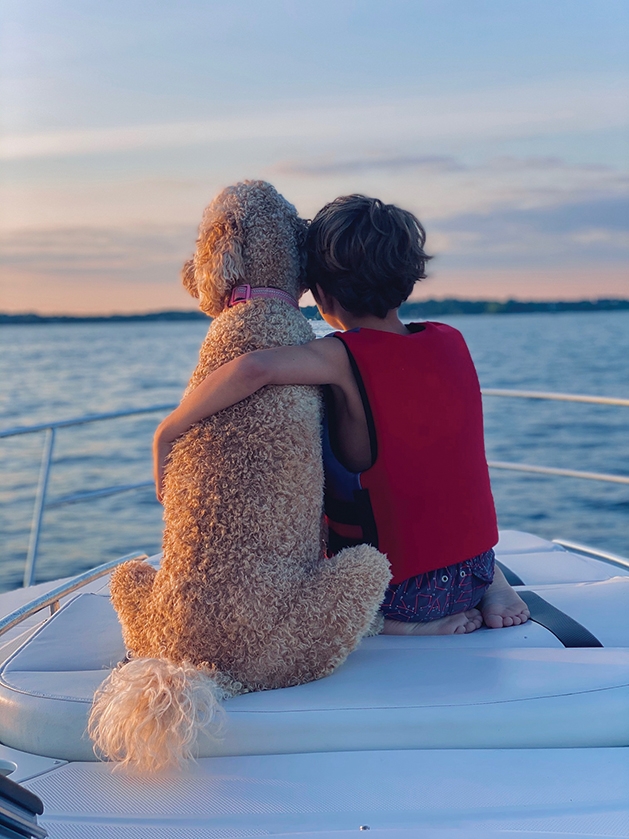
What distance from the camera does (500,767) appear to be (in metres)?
1.29

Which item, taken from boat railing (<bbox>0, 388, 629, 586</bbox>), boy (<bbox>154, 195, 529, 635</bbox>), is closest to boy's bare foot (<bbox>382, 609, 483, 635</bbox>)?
boy (<bbox>154, 195, 529, 635</bbox>)

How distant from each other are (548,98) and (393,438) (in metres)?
5.65

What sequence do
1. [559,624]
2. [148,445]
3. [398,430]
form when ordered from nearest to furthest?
[398,430] → [559,624] → [148,445]

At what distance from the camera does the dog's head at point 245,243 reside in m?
1.46

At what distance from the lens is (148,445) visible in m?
13.2

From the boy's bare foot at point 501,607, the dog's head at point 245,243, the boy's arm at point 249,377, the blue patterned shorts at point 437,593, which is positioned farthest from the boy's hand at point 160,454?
the boy's bare foot at point 501,607

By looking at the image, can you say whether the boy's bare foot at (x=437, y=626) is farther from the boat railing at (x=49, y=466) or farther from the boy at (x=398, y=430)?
the boat railing at (x=49, y=466)

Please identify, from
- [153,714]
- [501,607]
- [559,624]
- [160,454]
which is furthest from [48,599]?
[559,624]

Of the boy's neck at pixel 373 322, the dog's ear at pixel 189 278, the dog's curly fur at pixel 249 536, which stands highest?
the dog's ear at pixel 189 278

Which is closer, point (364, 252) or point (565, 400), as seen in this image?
point (364, 252)

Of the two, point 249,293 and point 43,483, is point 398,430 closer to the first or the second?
point 249,293

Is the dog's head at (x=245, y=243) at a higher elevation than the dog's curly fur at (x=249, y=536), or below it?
higher

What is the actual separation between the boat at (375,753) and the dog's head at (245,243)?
2.54ft

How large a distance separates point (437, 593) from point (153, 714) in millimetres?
683
